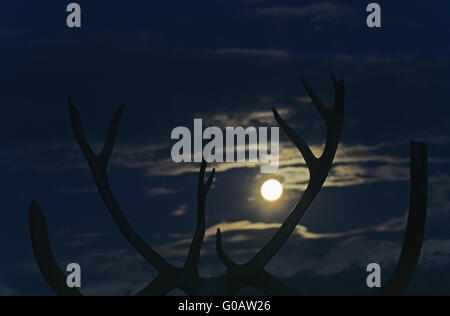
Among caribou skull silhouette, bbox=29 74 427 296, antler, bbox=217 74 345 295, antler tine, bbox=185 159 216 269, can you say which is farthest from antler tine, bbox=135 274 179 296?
antler, bbox=217 74 345 295

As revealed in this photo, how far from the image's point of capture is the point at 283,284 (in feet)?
22.5

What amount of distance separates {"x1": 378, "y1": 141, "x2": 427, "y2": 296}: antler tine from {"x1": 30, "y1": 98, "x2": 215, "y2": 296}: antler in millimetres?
1917

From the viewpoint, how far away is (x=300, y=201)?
6898mm

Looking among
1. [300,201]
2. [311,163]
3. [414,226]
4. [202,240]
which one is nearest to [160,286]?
[202,240]

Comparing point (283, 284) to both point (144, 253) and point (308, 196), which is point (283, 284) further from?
point (144, 253)

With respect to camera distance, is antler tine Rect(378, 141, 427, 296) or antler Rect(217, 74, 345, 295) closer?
antler tine Rect(378, 141, 427, 296)

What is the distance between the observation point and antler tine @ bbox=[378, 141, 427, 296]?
229 inches

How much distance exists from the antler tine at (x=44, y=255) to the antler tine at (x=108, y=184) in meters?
0.75

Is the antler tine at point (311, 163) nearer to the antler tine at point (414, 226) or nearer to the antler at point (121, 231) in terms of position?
the antler at point (121, 231)

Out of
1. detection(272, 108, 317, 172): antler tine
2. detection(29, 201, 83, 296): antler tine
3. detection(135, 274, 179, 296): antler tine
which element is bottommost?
detection(135, 274, 179, 296): antler tine

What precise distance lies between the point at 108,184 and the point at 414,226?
3.16 meters

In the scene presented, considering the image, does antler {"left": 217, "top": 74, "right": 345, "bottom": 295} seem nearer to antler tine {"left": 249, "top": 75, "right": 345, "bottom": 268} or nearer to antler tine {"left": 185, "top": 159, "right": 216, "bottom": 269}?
antler tine {"left": 249, "top": 75, "right": 345, "bottom": 268}

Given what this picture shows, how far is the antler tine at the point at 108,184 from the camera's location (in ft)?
22.8
